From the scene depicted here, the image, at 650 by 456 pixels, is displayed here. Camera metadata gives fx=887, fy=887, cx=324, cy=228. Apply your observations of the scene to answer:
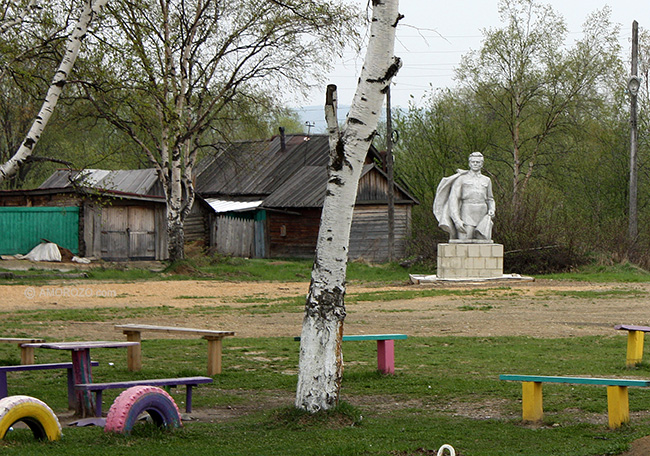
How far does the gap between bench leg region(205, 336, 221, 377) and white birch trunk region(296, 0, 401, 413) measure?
302 centimetres

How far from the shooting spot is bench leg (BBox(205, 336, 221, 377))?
10094 millimetres

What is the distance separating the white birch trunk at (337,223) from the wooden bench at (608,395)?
4.83 feet

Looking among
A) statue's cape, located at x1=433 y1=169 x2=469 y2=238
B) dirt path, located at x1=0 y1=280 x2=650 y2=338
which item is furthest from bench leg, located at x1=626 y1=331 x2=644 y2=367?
statue's cape, located at x1=433 y1=169 x2=469 y2=238

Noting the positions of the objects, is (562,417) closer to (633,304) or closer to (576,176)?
(633,304)

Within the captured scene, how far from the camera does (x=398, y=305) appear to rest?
1955cm

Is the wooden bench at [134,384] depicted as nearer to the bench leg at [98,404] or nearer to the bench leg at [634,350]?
the bench leg at [98,404]

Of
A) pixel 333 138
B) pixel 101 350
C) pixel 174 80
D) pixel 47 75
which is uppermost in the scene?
pixel 174 80

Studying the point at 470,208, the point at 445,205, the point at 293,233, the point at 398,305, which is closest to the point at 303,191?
the point at 293,233

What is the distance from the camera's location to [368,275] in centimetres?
3098

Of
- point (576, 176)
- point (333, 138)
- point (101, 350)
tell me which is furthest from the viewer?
point (576, 176)

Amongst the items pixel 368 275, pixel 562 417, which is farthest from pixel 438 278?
pixel 562 417

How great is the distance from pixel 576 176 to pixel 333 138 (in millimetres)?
38348

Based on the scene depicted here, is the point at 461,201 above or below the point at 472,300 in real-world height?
above

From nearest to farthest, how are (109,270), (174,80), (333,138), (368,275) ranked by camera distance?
1. (333,138)
2. (174,80)
3. (109,270)
4. (368,275)
